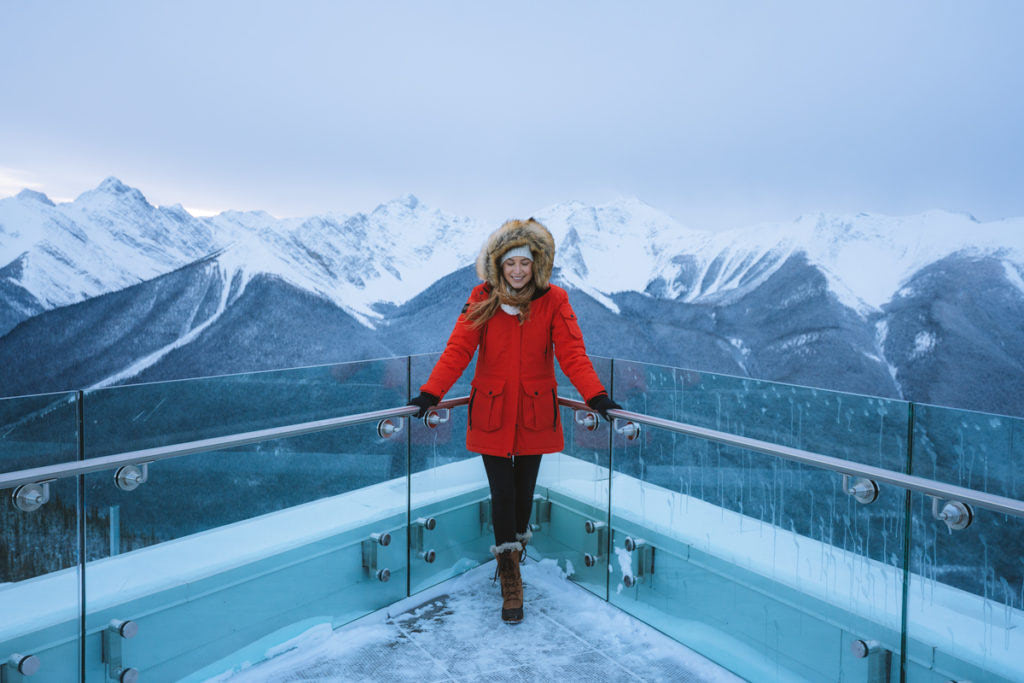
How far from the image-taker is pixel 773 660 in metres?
1.65

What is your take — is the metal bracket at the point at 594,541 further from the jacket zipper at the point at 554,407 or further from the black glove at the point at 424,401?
the black glove at the point at 424,401

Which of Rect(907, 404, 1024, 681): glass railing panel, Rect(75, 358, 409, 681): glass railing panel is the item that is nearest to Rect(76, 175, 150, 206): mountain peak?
Rect(75, 358, 409, 681): glass railing panel

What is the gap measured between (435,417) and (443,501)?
1.27 ft

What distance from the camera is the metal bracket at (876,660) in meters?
1.41

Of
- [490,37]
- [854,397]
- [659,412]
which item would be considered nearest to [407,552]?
[659,412]

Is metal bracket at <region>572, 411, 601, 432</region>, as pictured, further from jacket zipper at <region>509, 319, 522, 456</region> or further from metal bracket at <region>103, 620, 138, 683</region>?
metal bracket at <region>103, 620, 138, 683</region>

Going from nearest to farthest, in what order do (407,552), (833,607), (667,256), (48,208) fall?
(833,607) < (407,552) < (48,208) < (667,256)

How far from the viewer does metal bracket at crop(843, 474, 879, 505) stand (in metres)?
1.37

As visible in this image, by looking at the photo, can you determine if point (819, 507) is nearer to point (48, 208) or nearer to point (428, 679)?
point (428, 679)

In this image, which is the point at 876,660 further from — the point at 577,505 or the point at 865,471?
the point at 577,505

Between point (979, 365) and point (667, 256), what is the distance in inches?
140

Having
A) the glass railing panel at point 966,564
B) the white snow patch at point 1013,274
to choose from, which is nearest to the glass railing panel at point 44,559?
the glass railing panel at point 966,564

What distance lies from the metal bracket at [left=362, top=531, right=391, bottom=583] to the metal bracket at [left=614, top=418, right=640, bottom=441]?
88 centimetres

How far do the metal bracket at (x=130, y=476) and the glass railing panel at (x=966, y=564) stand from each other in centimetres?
177
